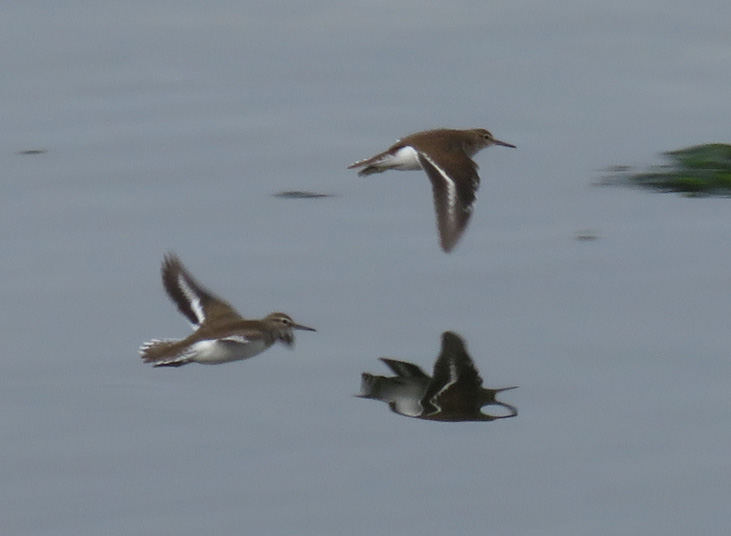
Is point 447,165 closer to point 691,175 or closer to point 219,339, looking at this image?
point 691,175

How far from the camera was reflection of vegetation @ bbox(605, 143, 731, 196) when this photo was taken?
39.5 ft

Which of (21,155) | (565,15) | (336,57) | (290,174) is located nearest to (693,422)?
(290,174)

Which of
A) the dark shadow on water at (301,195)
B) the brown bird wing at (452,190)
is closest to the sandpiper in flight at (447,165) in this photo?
the brown bird wing at (452,190)

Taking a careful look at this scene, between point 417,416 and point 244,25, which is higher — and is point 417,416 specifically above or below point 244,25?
below

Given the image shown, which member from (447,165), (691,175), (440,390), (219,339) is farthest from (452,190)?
(691,175)

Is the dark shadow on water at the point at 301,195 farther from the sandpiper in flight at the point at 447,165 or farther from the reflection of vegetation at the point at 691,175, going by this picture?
the reflection of vegetation at the point at 691,175

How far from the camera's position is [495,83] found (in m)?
13.9

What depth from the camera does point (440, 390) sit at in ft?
29.5

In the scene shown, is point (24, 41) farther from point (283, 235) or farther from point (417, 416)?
point (417, 416)

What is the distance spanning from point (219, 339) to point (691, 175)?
4.41 m

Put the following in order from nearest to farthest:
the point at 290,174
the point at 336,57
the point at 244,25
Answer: the point at 290,174 < the point at 336,57 < the point at 244,25

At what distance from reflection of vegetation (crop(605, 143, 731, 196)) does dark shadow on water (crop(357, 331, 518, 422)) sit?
10.6ft

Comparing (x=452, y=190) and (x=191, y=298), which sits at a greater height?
(x=452, y=190)

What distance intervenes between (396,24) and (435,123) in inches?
95.8
